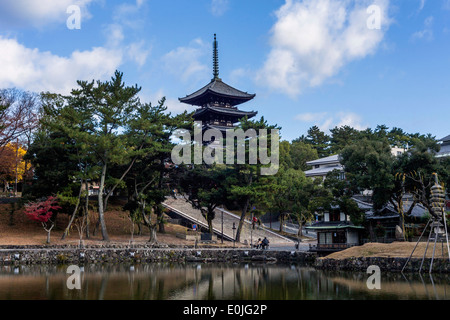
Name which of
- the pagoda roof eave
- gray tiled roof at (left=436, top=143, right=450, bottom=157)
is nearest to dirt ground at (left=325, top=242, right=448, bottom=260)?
gray tiled roof at (left=436, top=143, right=450, bottom=157)

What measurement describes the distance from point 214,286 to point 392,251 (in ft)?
38.4

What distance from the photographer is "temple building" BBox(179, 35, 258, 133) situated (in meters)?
61.4

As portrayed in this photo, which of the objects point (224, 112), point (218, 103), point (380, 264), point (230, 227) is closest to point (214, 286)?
point (380, 264)

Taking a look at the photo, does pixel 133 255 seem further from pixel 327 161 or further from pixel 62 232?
pixel 327 161

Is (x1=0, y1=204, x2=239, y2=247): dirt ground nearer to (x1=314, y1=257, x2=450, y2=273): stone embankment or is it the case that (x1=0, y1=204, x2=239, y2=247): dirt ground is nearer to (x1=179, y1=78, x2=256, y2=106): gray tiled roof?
(x1=314, y1=257, x2=450, y2=273): stone embankment

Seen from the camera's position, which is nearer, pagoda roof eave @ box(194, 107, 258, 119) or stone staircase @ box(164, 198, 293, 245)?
stone staircase @ box(164, 198, 293, 245)

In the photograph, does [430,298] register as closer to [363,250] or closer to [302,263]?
[363,250]

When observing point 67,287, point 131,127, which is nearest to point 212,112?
point 131,127

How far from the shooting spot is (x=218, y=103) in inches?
2516

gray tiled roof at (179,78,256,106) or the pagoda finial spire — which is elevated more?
the pagoda finial spire

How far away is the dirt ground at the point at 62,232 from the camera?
1270 inches

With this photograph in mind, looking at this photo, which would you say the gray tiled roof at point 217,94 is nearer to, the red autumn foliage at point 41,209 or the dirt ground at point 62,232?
the dirt ground at point 62,232

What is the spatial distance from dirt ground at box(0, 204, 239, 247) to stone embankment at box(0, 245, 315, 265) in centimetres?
203
